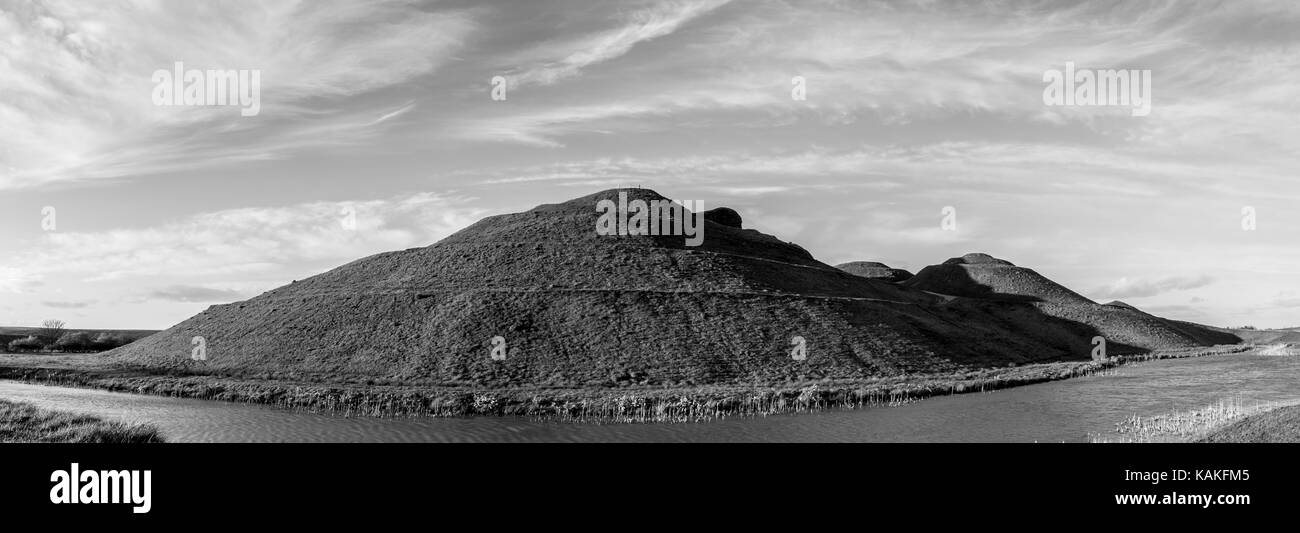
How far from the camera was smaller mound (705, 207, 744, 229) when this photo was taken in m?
127

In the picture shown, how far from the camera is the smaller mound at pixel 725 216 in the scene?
127 m

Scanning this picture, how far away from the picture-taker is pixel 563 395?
46375 millimetres

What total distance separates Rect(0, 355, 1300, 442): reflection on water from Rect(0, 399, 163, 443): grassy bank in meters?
1.86

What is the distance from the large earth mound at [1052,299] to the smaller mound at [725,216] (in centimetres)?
4601

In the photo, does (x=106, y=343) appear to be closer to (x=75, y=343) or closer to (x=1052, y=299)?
(x=75, y=343)

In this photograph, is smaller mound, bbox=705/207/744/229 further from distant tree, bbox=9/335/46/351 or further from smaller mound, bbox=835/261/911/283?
distant tree, bbox=9/335/46/351

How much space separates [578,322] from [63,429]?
143 ft

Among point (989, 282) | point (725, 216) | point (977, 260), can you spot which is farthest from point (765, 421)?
point (977, 260)

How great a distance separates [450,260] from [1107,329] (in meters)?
113

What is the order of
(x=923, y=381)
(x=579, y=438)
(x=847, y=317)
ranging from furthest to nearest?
(x=847, y=317) → (x=923, y=381) → (x=579, y=438)

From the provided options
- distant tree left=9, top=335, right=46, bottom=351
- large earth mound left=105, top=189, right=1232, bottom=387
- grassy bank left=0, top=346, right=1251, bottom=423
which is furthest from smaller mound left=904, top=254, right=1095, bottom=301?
distant tree left=9, top=335, right=46, bottom=351

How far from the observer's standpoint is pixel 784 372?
6122cm
